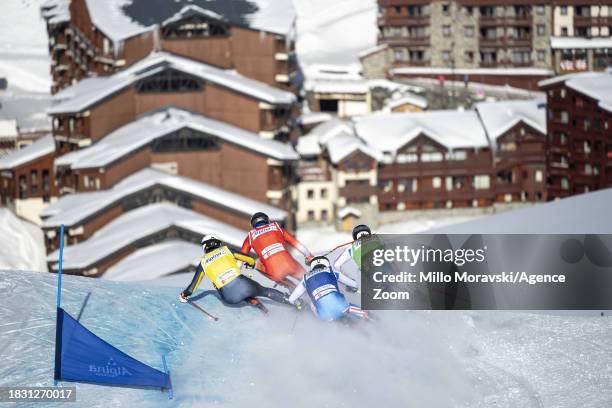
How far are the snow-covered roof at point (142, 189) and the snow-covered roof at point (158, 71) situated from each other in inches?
194

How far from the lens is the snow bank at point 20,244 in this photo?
47.7 metres

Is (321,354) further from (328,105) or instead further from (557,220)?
(328,105)

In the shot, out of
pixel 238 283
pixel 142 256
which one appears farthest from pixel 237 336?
pixel 142 256

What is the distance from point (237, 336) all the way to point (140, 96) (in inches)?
1341

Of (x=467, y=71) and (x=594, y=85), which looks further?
(x=467, y=71)

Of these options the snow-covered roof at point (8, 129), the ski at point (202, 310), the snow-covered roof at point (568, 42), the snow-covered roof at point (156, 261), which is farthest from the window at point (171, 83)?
the snow-covered roof at point (568, 42)

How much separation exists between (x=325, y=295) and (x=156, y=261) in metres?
23.0

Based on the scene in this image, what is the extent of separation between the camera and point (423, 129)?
56031 millimetres

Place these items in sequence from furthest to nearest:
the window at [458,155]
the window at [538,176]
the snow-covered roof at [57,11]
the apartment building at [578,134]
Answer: the snow-covered roof at [57,11], the window at [538,176], the window at [458,155], the apartment building at [578,134]

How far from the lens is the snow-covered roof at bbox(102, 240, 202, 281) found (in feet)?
113

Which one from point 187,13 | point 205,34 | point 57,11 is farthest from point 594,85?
point 57,11

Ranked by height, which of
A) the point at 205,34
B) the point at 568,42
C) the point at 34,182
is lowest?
the point at 34,182

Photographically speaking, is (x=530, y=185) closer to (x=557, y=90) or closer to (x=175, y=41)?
(x=557, y=90)

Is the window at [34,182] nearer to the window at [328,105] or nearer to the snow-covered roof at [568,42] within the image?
the window at [328,105]
